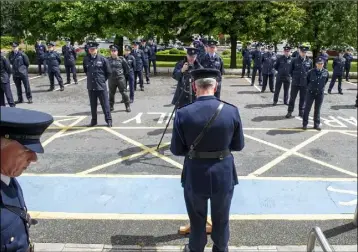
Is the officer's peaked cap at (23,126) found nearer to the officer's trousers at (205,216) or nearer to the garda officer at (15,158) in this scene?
the garda officer at (15,158)

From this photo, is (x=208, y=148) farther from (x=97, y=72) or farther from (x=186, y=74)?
(x=97, y=72)

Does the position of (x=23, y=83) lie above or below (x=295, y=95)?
above

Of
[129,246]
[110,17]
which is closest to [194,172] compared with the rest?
[129,246]

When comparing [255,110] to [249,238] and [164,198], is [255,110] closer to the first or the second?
[164,198]

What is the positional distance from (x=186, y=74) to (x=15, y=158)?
4917 millimetres

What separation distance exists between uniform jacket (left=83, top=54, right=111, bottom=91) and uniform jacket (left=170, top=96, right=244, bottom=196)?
5.85 metres

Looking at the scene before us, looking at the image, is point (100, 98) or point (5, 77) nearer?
point (100, 98)

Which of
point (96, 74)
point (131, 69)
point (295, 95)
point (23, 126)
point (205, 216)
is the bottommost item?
point (295, 95)

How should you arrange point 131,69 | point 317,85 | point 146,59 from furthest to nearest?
point 146,59, point 131,69, point 317,85

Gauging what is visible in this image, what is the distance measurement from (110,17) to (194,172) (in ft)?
62.2

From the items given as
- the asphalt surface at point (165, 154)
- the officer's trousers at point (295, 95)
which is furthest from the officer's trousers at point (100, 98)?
the officer's trousers at point (295, 95)

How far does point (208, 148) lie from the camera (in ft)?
12.1

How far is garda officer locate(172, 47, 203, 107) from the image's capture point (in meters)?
6.52

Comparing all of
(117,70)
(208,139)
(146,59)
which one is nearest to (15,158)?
(208,139)
